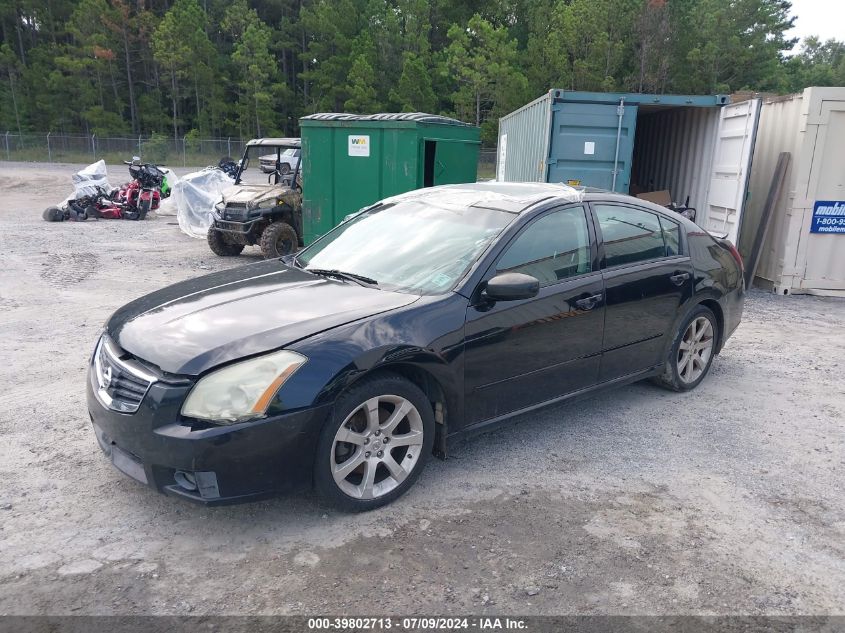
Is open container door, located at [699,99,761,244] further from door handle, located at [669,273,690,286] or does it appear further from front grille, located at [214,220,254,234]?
front grille, located at [214,220,254,234]

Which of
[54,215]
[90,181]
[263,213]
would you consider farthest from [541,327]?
[90,181]

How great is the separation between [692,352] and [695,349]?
4 cm

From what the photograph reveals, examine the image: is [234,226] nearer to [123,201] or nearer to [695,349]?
[123,201]

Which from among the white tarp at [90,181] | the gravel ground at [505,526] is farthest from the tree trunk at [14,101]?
the gravel ground at [505,526]

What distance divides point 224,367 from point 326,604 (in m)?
1.12

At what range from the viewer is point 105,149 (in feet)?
140

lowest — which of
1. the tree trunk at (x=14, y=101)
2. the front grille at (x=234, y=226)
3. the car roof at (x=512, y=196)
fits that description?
the front grille at (x=234, y=226)

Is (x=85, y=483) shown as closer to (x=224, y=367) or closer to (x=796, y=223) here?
(x=224, y=367)

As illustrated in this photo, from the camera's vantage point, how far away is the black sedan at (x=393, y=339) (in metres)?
3.02

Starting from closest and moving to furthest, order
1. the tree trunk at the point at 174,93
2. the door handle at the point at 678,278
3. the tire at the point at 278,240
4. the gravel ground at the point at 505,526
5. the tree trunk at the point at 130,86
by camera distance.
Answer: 1. the gravel ground at the point at 505,526
2. the door handle at the point at 678,278
3. the tire at the point at 278,240
4. the tree trunk at the point at 174,93
5. the tree trunk at the point at 130,86

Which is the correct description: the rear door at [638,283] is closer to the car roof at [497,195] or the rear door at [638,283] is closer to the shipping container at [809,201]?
the car roof at [497,195]

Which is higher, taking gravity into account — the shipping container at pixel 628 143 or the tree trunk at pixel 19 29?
the tree trunk at pixel 19 29

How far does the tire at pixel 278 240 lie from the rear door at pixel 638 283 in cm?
711

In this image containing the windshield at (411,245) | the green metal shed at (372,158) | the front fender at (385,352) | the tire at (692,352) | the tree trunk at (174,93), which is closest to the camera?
the front fender at (385,352)
